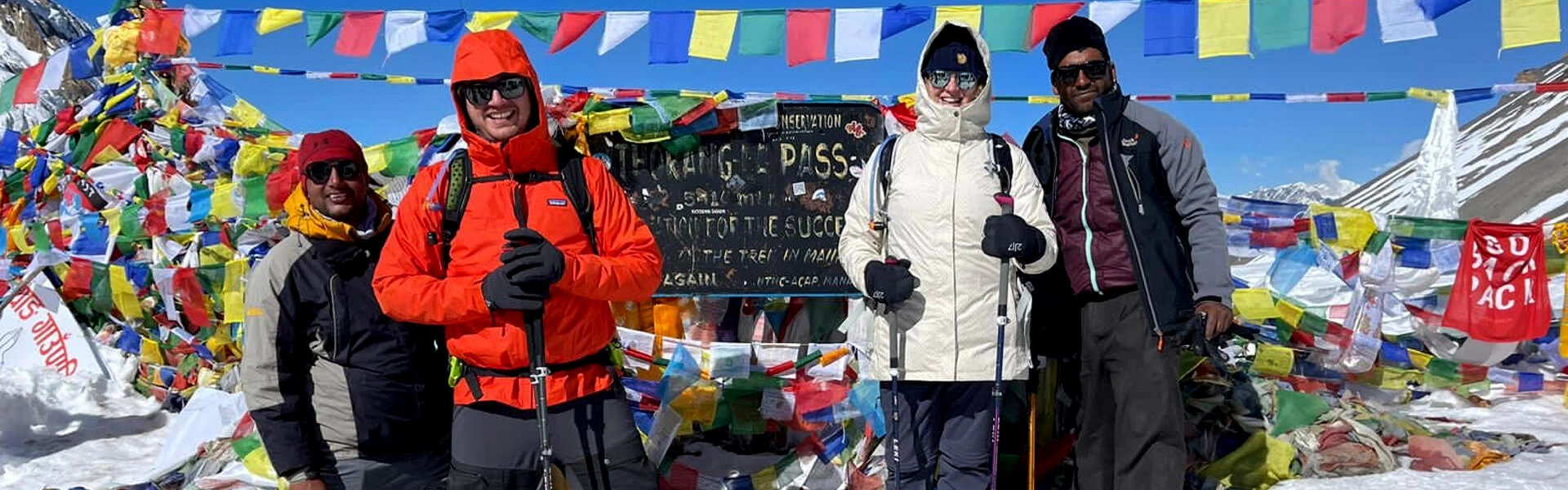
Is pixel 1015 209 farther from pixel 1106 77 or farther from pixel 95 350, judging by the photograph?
pixel 95 350

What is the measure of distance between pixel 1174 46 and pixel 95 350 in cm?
909

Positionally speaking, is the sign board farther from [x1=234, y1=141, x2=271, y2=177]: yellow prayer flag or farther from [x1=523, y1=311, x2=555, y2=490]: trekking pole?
[x1=523, y1=311, x2=555, y2=490]: trekking pole

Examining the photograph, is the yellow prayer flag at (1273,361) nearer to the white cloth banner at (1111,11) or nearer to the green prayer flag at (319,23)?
the white cloth banner at (1111,11)

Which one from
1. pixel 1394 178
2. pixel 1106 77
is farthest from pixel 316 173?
pixel 1394 178

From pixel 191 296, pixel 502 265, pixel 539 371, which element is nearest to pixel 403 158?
pixel 191 296

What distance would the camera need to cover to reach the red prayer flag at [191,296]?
6738mm

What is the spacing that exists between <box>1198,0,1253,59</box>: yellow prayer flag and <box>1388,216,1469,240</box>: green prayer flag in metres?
1.49

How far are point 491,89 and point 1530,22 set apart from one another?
262 inches

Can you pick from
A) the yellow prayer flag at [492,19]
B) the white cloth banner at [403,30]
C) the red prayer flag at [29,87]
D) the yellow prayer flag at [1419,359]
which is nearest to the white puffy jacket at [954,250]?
the yellow prayer flag at [492,19]

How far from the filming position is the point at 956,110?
3.29 meters

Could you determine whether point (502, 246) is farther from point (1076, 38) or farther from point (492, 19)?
point (492, 19)

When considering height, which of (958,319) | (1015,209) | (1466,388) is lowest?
(1466,388)

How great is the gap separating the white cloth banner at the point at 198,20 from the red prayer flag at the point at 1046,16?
20.4ft

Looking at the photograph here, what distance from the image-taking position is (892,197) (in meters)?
3.38
